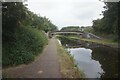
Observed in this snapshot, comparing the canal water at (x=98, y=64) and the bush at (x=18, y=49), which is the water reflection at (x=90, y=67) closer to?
the canal water at (x=98, y=64)

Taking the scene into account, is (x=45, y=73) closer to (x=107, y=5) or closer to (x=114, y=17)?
(x=114, y=17)

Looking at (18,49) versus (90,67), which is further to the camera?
(90,67)

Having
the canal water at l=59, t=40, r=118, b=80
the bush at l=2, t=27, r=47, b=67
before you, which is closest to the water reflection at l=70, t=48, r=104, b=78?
the canal water at l=59, t=40, r=118, b=80

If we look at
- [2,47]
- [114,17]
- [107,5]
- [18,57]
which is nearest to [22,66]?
[18,57]

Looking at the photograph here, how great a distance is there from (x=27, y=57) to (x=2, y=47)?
6.20 ft

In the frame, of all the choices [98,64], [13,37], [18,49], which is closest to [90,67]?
[98,64]

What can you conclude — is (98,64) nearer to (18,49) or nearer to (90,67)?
(90,67)

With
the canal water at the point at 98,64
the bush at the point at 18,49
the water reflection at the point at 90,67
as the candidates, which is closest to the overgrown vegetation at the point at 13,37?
the bush at the point at 18,49

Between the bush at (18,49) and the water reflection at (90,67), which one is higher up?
the bush at (18,49)

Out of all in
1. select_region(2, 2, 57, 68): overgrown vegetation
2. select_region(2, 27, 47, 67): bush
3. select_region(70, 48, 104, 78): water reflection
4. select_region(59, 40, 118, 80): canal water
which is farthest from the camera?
select_region(70, 48, 104, 78): water reflection

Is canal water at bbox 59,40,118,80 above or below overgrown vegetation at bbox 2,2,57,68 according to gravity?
below

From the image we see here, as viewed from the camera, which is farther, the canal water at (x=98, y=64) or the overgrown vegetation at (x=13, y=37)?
the canal water at (x=98, y=64)

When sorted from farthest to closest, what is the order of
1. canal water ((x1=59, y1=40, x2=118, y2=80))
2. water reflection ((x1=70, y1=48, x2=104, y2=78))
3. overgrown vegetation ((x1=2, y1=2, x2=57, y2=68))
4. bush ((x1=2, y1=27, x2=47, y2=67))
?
1. water reflection ((x1=70, y1=48, x2=104, y2=78))
2. canal water ((x1=59, y1=40, x2=118, y2=80))
3. overgrown vegetation ((x1=2, y1=2, x2=57, y2=68))
4. bush ((x1=2, y1=27, x2=47, y2=67))

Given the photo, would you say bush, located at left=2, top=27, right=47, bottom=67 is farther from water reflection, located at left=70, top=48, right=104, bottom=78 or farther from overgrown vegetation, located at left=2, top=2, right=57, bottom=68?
water reflection, located at left=70, top=48, right=104, bottom=78
